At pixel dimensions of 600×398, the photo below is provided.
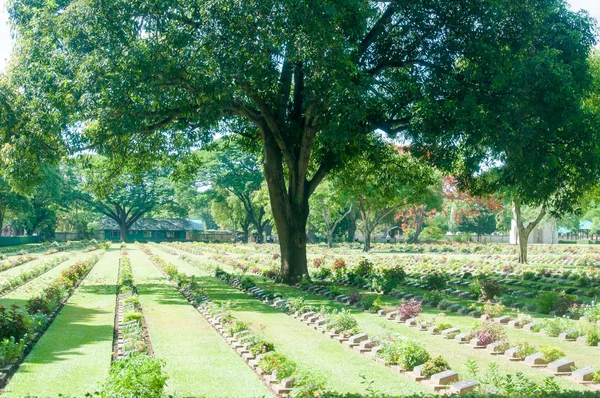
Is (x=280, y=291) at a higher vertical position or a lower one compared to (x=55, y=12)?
lower

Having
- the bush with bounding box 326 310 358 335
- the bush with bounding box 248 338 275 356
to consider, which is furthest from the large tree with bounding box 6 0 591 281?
the bush with bounding box 248 338 275 356

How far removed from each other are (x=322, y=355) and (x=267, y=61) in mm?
9046

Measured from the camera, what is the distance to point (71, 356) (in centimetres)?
980

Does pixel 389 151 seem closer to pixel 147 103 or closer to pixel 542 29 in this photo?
pixel 542 29

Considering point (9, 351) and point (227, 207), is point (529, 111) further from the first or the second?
point (227, 207)

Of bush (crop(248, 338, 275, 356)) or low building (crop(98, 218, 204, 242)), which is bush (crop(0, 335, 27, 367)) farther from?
low building (crop(98, 218, 204, 242))

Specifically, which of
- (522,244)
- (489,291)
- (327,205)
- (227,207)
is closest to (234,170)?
(227,207)

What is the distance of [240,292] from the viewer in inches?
757

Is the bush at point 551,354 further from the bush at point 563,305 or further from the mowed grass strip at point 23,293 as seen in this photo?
the mowed grass strip at point 23,293

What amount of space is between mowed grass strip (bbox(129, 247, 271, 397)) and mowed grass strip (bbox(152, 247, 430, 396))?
2.99ft

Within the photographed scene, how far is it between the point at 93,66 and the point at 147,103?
2093mm

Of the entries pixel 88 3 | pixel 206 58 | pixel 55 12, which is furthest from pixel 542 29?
pixel 55 12

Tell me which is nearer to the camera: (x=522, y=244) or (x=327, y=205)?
(x=522, y=244)

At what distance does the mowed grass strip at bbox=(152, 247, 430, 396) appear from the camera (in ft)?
26.3
